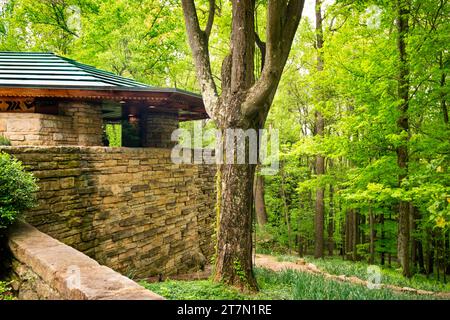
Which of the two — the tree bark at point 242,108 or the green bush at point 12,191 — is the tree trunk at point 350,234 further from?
the green bush at point 12,191

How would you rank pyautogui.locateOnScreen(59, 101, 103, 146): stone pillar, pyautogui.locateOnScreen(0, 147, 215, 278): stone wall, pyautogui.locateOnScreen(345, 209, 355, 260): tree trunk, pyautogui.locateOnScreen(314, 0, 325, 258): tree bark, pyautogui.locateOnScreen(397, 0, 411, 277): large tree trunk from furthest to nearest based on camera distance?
pyautogui.locateOnScreen(345, 209, 355, 260): tree trunk → pyautogui.locateOnScreen(314, 0, 325, 258): tree bark → pyautogui.locateOnScreen(397, 0, 411, 277): large tree trunk → pyautogui.locateOnScreen(59, 101, 103, 146): stone pillar → pyautogui.locateOnScreen(0, 147, 215, 278): stone wall

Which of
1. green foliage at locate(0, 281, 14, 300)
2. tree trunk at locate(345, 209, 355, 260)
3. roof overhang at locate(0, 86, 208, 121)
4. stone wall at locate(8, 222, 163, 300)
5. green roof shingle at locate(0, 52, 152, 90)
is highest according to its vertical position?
green roof shingle at locate(0, 52, 152, 90)

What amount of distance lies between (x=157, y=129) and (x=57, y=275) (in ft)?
20.5

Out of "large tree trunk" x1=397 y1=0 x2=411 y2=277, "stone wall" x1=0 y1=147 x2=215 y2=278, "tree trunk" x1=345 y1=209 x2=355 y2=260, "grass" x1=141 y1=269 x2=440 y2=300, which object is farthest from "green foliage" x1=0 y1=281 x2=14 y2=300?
"tree trunk" x1=345 y1=209 x2=355 y2=260

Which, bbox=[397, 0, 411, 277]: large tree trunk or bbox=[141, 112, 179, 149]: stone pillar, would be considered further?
bbox=[141, 112, 179, 149]: stone pillar

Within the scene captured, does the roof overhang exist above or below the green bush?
above

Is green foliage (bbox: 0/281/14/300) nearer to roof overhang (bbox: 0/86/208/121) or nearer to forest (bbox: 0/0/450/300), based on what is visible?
forest (bbox: 0/0/450/300)

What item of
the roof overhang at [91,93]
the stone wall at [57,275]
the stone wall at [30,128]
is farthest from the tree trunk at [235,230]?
the stone wall at [30,128]

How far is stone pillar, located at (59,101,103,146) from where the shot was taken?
6.59 meters

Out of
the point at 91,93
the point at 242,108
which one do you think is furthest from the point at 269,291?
the point at 91,93

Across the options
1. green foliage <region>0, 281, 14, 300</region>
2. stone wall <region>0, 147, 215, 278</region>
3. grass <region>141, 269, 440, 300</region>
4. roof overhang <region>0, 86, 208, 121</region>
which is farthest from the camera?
roof overhang <region>0, 86, 208, 121</region>

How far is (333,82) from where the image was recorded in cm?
957

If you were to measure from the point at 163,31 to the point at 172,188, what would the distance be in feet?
33.0
